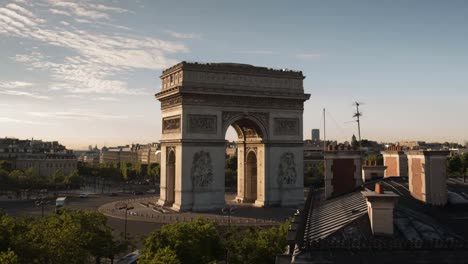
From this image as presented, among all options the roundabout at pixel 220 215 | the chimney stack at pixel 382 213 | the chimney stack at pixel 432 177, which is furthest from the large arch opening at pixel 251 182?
the chimney stack at pixel 382 213

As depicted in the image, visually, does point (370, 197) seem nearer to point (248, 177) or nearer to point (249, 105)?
point (249, 105)

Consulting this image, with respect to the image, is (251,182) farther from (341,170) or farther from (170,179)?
(341,170)

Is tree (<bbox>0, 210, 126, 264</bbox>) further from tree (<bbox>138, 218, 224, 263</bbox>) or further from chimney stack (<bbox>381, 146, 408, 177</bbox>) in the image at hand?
chimney stack (<bbox>381, 146, 408, 177</bbox>)

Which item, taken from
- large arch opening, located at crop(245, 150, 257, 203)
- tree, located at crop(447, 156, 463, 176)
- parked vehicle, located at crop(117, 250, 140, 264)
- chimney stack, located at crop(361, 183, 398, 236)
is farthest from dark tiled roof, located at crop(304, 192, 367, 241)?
tree, located at crop(447, 156, 463, 176)

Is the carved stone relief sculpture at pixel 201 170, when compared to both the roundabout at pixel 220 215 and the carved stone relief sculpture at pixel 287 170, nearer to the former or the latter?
the roundabout at pixel 220 215

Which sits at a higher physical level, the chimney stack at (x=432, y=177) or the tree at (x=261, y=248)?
the chimney stack at (x=432, y=177)

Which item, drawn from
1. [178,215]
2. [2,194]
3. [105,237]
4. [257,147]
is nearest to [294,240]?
[105,237]

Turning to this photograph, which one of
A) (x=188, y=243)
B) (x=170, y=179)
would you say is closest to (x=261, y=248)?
(x=188, y=243)
